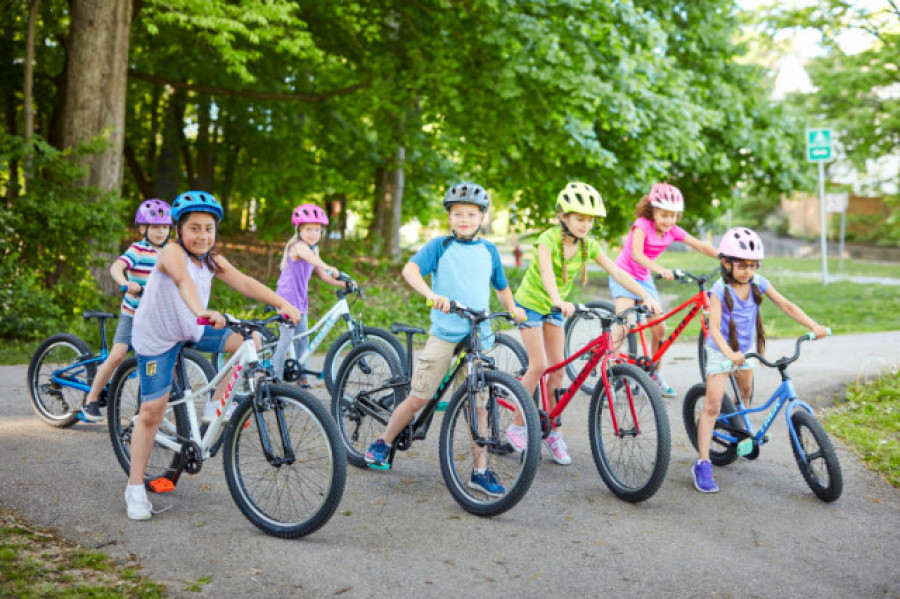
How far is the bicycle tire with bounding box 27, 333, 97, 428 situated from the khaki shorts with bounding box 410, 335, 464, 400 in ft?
9.20

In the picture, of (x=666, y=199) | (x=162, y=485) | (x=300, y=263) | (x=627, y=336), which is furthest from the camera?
(x=627, y=336)

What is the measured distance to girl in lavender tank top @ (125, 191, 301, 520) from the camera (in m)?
4.57

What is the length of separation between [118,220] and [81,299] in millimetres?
1202

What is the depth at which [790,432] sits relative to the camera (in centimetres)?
524

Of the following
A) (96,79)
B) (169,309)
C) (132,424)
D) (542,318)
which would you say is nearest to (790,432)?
(542,318)

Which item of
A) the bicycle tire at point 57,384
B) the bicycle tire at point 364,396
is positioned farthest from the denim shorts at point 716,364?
the bicycle tire at point 57,384

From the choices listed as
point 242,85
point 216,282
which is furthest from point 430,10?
point 216,282

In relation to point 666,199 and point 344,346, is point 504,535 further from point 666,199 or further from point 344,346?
point 666,199

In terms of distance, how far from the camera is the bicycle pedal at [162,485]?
16.5 ft

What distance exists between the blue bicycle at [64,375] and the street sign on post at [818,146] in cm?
1531

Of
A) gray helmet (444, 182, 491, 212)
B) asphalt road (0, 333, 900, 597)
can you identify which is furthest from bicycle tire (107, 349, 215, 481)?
gray helmet (444, 182, 491, 212)

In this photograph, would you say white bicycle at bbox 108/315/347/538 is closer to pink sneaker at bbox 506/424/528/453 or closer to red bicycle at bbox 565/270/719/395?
pink sneaker at bbox 506/424/528/453

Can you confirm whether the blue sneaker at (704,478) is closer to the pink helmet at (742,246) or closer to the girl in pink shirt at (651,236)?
the pink helmet at (742,246)

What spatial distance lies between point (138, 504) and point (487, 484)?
192 cm
